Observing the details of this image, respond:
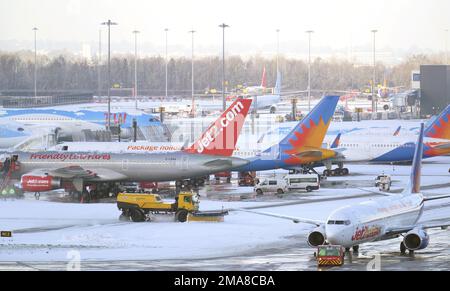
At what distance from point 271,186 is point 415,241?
975 inches

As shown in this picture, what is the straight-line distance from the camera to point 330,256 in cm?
3450

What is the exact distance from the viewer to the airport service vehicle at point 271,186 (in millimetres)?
61250

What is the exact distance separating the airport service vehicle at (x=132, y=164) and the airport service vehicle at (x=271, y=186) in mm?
2296

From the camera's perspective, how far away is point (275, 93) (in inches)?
5965

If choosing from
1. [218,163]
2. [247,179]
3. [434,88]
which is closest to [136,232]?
[218,163]

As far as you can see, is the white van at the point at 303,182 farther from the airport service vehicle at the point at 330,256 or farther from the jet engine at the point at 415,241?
the airport service vehicle at the point at 330,256

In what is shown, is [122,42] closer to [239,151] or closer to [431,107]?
[431,107]

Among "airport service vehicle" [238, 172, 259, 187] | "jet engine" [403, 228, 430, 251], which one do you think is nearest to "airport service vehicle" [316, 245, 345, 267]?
"jet engine" [403, 228, 430, 251]

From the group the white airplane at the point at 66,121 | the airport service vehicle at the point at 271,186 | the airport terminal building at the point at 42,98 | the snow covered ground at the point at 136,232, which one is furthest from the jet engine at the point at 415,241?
the airport terminal building at the point at 42,98

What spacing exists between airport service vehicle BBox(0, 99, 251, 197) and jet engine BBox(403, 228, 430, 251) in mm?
22788

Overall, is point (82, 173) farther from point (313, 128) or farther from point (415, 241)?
point (415, 241)

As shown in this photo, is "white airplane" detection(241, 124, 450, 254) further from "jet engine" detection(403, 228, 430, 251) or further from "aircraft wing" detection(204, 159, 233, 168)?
"aircraft wing" detection(204, 159, 233, 168)
